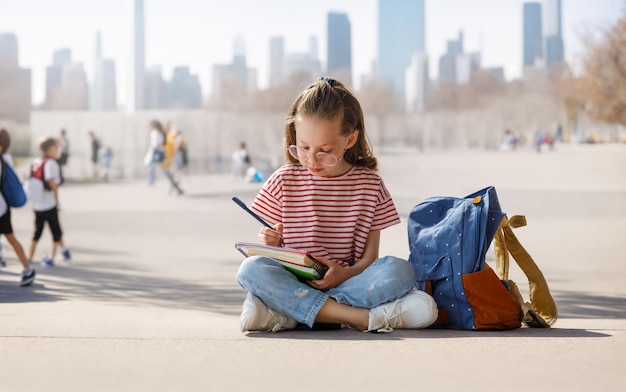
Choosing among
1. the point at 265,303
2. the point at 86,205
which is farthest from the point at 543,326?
the point at 86,205

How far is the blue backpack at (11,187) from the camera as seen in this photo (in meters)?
5.68

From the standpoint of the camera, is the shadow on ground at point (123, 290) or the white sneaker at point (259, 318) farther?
the shadow on ground at point (123, 290)

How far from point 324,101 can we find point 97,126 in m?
35.6

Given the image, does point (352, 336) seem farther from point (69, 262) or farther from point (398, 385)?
point (69, 262)

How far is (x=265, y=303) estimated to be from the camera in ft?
10.4

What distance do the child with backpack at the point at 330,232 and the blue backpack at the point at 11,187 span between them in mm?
2783

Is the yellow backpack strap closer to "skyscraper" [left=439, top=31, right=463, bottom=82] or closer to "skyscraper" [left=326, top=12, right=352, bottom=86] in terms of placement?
"skyscraper" [left=326, top=12, right=352, bottom=86]

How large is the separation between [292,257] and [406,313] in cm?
43

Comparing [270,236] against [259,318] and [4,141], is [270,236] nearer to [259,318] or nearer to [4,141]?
[259,318]

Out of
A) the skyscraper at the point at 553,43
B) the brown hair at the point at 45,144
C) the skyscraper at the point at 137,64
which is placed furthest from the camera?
the skyscraper at the point at 553,43

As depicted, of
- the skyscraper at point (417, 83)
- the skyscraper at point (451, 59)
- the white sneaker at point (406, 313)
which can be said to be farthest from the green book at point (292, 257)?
the skyscraper at point (451, 59)

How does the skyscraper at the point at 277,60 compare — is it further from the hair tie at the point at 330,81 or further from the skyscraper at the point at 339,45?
the hair tie at the point at 330,81

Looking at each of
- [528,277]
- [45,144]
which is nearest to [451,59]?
[45,144]

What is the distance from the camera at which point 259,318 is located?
313cm
